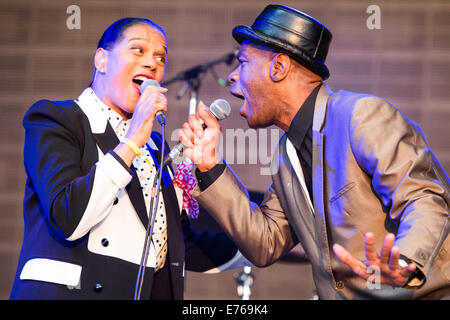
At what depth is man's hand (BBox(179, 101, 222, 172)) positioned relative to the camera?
189cm

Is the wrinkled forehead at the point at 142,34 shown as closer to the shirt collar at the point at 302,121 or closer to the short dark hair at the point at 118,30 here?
the short dark hair at the point at 118,30

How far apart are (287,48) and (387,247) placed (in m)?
1.02

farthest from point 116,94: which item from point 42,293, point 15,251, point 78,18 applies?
point 15,251

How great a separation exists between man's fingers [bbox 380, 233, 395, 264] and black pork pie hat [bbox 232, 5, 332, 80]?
3.26 ft

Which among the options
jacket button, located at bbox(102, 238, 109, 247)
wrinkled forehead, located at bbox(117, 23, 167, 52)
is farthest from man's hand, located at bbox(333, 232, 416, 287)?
wrinkled forehead, located at bbox(117, 23, 167, 52)

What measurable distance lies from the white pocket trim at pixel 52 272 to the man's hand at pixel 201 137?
1.91 ft

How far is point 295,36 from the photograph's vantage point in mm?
2072

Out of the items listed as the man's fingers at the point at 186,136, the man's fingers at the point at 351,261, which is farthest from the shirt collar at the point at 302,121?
the man's fingers at the point at 351,261

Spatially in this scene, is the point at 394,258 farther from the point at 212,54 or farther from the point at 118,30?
the point at 212,54

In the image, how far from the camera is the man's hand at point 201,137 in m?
1.89

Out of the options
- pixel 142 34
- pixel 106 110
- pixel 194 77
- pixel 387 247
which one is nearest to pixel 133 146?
pixel 106 110

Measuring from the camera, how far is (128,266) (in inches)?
68.7
